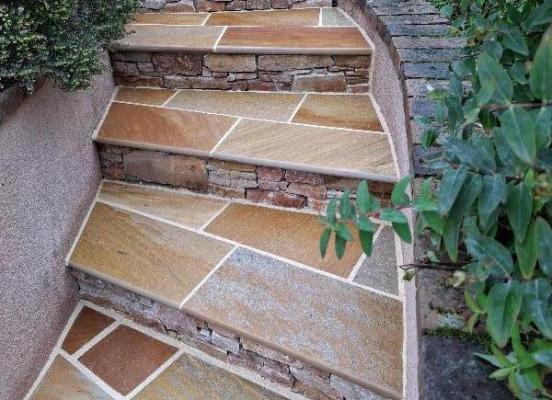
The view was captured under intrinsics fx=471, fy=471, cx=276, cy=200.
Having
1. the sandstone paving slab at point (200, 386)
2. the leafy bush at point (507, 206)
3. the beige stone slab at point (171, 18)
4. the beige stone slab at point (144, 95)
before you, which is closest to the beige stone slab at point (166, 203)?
the beige stone slab at point (144, 95)

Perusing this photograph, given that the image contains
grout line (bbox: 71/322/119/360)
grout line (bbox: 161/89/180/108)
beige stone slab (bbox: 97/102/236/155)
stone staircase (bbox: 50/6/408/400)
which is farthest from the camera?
grout line (bbox: 161/89/180/108)

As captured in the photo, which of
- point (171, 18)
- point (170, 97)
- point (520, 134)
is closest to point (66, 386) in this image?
point (170, 97)

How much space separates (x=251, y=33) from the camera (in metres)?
2.15

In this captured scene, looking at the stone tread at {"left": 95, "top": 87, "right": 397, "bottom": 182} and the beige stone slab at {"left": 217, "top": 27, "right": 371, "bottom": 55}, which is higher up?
the beige stone slab at {"left": 217, "top": 27, "right": 371, "bottom": 55}

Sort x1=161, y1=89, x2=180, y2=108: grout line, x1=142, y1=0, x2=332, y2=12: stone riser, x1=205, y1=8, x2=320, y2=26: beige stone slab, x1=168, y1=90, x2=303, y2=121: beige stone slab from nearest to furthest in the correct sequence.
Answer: x1=168, y1=90, x2=303, y2=121: beige stone slab < x1=161, y1=89, x2=180, y2=108: grout line < x1=205, y1=8, x2=320, y2=26: beige stone slab < x1=142, y1=0, x2=332, y2=12: stone riser

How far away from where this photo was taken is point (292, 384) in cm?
134

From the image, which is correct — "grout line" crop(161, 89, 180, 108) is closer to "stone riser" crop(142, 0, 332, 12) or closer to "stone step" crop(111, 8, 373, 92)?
"stone step" crop(111, 8, 373, 92)

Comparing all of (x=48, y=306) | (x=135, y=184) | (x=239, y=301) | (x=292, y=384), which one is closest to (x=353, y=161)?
(x=239, y=301)

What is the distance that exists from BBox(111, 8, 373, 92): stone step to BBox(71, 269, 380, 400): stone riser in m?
0.98

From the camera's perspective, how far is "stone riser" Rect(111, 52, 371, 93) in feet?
6.46

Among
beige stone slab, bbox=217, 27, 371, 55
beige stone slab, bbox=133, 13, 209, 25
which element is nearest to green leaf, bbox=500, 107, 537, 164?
beige stone slab, bbox=217, 27, 371, 55

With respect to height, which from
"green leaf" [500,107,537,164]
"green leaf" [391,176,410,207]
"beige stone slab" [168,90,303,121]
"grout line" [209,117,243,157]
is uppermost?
"green leaf" [500,107,537,164]

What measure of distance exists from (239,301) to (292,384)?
28cm

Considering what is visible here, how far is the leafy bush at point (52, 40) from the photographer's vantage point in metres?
1.27
